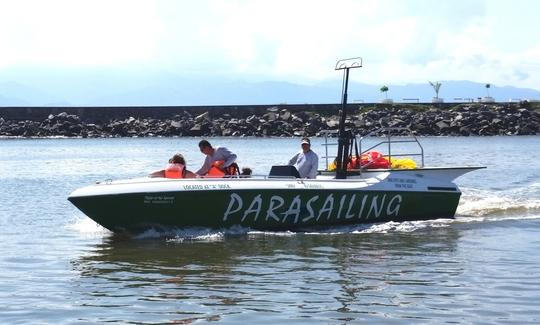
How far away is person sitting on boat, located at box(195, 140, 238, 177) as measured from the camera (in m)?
15.6

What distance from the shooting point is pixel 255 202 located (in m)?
15.0

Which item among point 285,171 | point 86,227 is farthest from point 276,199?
point 86,227

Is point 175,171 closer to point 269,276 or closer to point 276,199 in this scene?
point 276,199

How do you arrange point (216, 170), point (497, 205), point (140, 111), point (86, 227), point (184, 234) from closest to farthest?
point (184, 234)
point (216, 170)
point (86, 227)
point (497, 205)
point (140, 111)

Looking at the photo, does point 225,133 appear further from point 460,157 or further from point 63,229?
point 63,229

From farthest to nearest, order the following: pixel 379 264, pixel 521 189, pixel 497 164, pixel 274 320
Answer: pixel 497 164, pixel 521 189, pixel 379 264, pixel 274 320

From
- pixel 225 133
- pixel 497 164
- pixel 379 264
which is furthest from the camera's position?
pixel 225 133

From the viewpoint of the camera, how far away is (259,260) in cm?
1289

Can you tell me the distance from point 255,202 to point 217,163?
1.20 m

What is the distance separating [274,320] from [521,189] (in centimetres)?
1662

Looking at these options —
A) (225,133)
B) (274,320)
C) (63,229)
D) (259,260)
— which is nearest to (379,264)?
(259,260)

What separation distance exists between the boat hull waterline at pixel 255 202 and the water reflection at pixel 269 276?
40cm

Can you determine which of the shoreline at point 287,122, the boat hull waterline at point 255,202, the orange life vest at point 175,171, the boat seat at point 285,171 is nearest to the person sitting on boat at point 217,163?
the orange life vest at point 175,171

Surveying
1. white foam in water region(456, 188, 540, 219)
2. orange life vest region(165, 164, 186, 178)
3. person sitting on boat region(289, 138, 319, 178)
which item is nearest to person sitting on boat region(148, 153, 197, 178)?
orange life vest region(165, 164, 186, 178)
